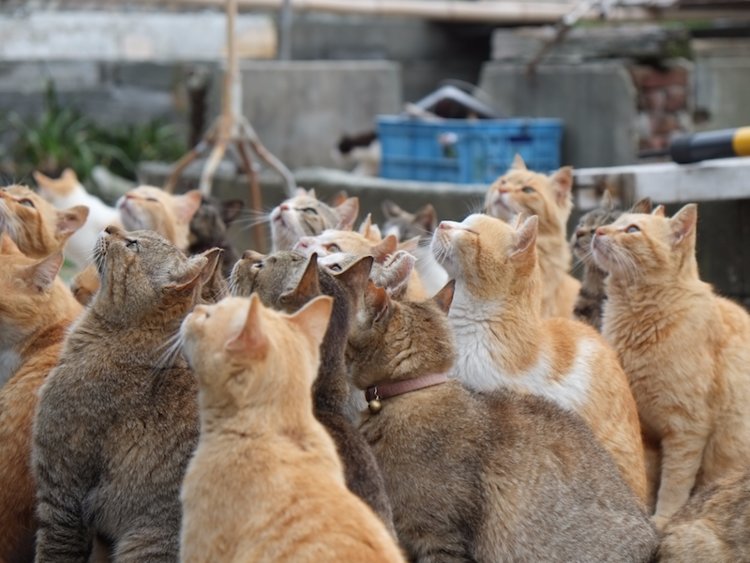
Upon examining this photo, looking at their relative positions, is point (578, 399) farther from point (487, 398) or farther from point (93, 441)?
point (93, 441)

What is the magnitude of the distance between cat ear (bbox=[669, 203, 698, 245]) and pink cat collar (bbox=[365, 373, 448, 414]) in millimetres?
1654

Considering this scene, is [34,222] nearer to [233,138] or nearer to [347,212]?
[347,212]

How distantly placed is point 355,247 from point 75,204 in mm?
3316

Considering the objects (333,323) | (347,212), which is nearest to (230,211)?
(347,212)

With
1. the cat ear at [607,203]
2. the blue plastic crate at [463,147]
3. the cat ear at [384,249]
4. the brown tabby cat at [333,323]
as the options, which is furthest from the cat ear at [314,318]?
the blue plastic crate at [463,147]

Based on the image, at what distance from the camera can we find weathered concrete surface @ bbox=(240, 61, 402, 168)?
10.5 metres

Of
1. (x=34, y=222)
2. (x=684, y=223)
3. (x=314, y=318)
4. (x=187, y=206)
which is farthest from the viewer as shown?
(x=187, y=206)

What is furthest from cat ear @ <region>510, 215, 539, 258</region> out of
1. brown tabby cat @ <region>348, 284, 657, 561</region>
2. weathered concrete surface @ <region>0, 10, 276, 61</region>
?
weathered concrete surface @ <region>0, 10, 276, 61</region>

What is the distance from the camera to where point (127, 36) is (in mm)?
12312

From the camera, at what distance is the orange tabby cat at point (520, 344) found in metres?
4.88

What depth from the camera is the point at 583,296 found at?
20.5 feet

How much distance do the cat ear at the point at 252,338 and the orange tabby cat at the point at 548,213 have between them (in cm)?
287

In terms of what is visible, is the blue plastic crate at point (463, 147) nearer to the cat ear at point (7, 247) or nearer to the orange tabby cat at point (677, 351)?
the orange tabby cat at point (677, 351)

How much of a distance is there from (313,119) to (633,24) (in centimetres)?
315
